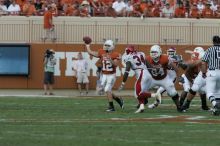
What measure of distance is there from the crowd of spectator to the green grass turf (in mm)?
10635

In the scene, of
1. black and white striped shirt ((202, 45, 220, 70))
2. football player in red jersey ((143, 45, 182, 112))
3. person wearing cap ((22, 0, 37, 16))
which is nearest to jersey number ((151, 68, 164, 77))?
football player in red jersey ((143, 45, 182, 112))

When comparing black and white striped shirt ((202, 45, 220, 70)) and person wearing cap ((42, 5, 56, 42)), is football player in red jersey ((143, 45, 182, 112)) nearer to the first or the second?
black and white striped shirt ((202, 45, 220, 70))

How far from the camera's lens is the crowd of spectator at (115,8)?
2922 cm

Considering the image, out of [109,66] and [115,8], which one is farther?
[115,8]

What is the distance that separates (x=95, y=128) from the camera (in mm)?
13648

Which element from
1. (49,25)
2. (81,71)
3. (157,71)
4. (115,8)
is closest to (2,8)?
(49,25)

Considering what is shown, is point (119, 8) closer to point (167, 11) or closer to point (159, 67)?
point (167, 11)

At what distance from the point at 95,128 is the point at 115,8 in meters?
16.2

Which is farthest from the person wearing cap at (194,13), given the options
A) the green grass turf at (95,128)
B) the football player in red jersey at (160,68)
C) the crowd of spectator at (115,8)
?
the football player in red jersey at (160,68)

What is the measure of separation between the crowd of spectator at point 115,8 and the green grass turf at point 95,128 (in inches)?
419

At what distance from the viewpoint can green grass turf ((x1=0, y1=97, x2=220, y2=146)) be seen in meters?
11.7

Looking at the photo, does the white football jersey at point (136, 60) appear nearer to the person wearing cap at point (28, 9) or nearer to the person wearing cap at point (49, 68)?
the person wearing cap at point (49, 68)

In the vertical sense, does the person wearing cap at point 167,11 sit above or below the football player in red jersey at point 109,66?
above

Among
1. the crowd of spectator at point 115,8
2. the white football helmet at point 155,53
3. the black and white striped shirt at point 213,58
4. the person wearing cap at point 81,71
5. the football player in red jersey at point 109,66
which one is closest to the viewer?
the black and white striped shirt at point 213,58
